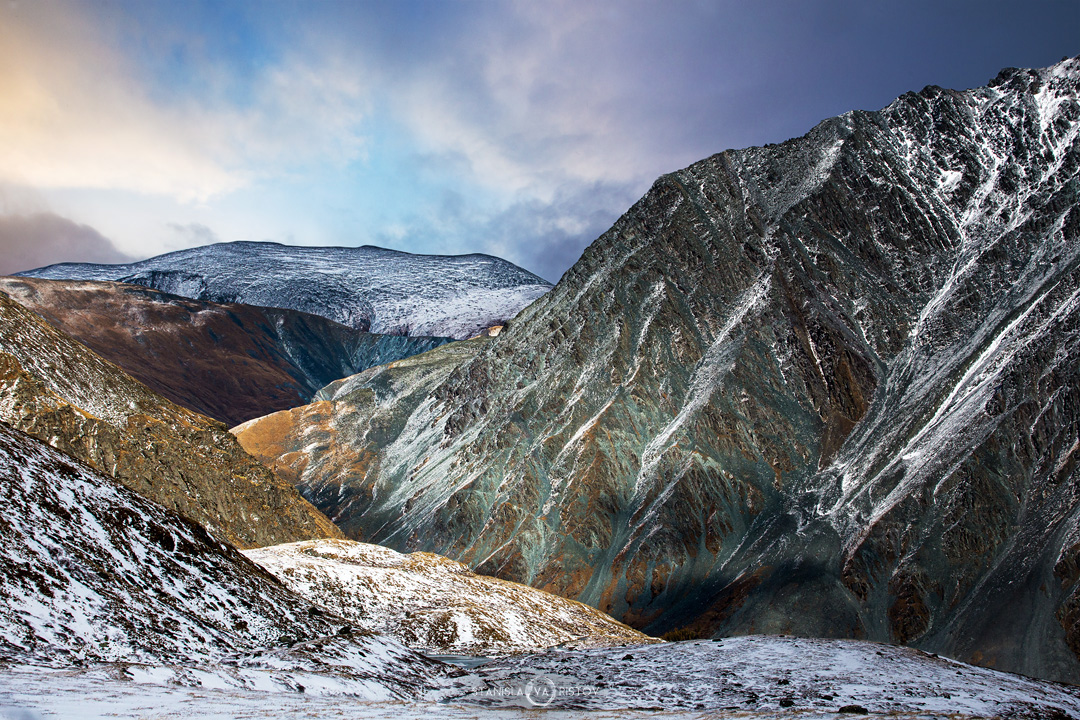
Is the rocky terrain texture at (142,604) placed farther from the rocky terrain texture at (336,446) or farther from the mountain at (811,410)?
the rocky terrain texture at (336,446)

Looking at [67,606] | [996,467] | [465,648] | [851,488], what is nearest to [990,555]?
[996,467]

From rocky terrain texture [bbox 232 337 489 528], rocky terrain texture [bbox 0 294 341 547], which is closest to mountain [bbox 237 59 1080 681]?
rocky terrain texture [bbox 232 337 489 528]

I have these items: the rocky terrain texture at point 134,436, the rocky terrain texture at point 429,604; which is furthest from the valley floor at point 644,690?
the rocky terrain texture at point 134,436

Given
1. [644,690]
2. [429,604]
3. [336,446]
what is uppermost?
[336,446]

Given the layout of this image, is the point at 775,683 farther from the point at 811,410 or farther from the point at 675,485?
Result: the point at 811,410

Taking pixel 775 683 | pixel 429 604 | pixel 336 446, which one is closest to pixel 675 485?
pixel 429 604
